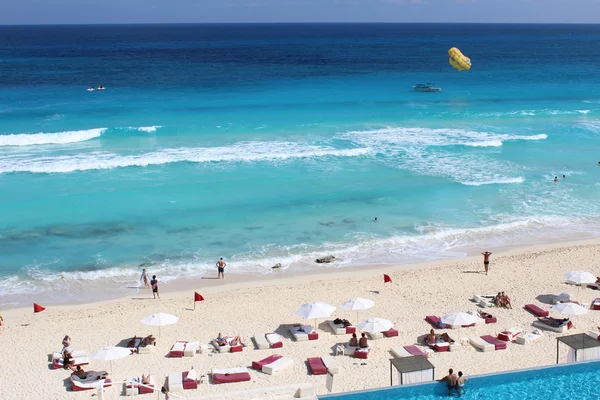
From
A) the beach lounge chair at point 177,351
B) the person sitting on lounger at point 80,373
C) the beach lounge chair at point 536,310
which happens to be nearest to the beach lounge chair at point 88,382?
the person sitting on lounger at point 80,373

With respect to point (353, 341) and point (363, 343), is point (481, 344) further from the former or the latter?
point (353, 341)

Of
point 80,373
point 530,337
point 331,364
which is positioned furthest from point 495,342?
point 80,373

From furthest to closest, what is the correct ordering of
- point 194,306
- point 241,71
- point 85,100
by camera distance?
point 241,71, point 85,100, point 194,306

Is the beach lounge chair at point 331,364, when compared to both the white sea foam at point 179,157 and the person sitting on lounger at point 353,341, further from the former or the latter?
the white sea foam at point 179,157

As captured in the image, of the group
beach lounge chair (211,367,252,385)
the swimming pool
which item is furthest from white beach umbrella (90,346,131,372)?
the swimming pool

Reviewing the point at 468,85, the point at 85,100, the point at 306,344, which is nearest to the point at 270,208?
the point at 306,344

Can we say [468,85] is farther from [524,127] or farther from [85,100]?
[85,100]
